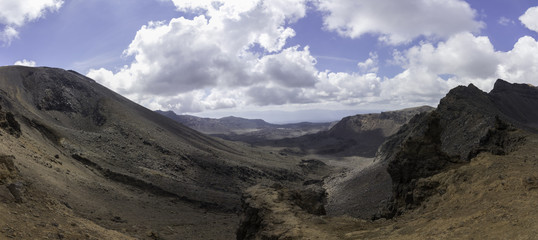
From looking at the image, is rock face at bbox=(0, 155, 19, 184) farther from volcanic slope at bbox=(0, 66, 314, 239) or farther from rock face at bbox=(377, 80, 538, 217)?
rock face at bbox=(377, 80, 538, 217)

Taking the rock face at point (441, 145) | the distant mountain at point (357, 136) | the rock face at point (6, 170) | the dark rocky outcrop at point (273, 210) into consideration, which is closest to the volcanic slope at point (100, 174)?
the rock face at point (6, 170)

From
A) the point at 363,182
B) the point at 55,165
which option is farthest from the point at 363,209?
the point at 55,165

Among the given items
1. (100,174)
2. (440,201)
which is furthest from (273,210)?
(100,174)

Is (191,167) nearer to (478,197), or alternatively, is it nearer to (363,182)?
(363,182)

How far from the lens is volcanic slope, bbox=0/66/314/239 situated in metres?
16.2

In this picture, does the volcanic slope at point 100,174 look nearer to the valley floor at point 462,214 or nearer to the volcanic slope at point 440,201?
the volcanic slope at point 440,201

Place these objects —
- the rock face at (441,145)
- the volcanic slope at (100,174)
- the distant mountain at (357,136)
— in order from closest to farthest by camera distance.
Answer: the volcanic slope at (100,174) < the rock face at (441,145) < the distant mountain at (357,136)

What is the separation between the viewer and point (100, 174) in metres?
37.6

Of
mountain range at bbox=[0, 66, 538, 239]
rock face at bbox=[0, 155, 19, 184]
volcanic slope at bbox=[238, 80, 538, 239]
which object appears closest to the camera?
volcanic slope at bbox=[238, 80, 538, 239]

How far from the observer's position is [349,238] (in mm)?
12750

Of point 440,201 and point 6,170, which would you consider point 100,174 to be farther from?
point 440,201

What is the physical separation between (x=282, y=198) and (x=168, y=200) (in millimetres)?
23041

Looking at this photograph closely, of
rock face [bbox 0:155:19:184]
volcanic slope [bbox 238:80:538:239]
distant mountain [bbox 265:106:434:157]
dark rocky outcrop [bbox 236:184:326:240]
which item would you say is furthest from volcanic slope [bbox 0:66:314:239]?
distant mountain [bbox 265:106:434:157]

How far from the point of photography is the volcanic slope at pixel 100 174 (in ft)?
53.0
